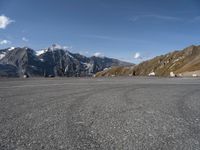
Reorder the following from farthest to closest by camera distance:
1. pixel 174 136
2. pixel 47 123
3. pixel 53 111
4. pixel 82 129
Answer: pixel 53 111 < pixel 47 123 < pixel 82 129 < pixel 174 136

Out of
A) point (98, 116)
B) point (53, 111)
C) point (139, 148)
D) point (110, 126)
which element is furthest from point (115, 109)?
point (139, 148)

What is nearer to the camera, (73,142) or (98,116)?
(73,142)

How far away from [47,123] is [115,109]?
3131 mm

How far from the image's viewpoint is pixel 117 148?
226 inches

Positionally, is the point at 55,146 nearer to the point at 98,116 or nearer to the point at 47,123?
the point at 47,123

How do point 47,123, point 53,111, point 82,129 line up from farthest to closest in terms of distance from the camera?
1. point 53,111
2. point 47,123
3. point 82,129

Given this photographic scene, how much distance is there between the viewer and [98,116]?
356 inches

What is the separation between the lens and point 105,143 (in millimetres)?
6043

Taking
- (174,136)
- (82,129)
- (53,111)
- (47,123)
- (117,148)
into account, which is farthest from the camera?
(53,111)

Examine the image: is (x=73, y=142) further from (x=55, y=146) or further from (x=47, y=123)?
(x=47, y=123)

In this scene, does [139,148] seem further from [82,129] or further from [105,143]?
[82,129]

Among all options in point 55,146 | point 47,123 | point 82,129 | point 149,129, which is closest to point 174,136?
point 149,129

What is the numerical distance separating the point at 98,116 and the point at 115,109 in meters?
1.48

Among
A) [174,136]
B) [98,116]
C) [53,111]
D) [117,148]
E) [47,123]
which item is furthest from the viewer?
[53,111]
